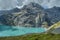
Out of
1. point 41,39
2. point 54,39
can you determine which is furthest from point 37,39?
point 54,39

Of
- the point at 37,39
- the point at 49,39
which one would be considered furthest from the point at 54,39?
the point at 37,39

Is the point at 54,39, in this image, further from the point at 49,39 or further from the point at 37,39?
the point at 37,39

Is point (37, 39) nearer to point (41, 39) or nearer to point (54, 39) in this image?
point (41, 39)
